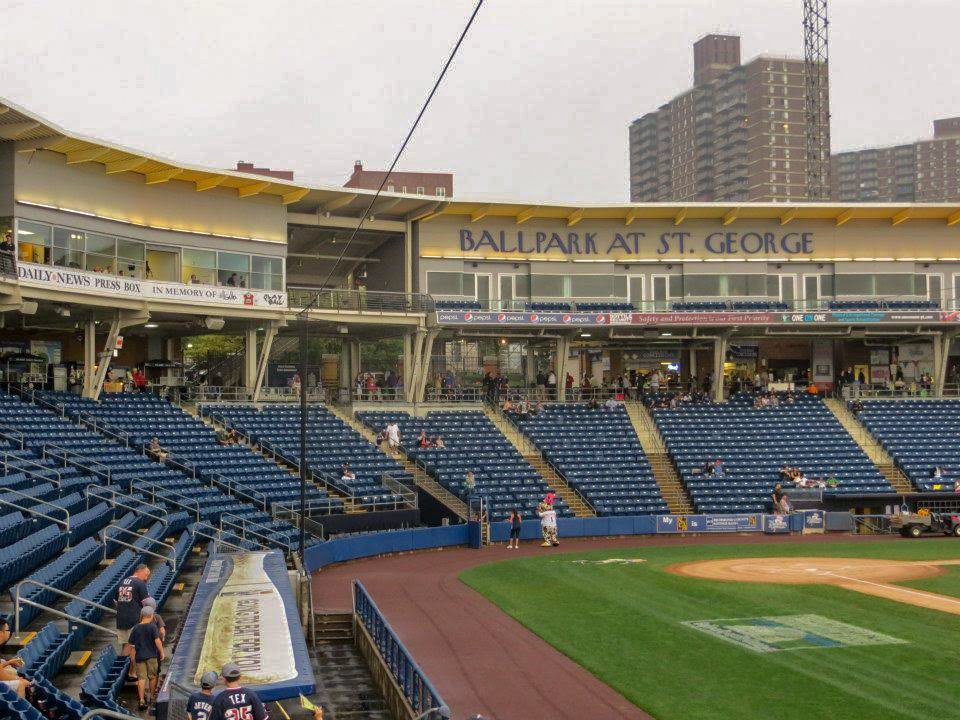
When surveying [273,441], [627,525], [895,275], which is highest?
[895,275]

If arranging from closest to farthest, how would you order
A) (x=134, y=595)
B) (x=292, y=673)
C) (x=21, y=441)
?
(x=292, y=673), (x=134, y=595), (x=21, y=441)

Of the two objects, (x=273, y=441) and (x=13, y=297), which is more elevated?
(x=13, y=297)

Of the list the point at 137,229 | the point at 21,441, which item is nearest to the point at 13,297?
the point at 21,441

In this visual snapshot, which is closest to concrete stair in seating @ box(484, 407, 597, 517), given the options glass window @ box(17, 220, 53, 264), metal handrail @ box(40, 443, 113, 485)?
metal handrail @ box(40, 443, 113, 485)

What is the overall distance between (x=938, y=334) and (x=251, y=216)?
115 feet

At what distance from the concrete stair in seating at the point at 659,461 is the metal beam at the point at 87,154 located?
26.0 metres

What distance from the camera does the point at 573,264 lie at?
52875mm

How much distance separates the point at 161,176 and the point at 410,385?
1516 centimetres

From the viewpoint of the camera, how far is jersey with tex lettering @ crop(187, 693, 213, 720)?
10.9 metres

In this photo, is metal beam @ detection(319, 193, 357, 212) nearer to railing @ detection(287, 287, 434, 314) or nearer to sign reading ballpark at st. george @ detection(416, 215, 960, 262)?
railing @ detection(287, 287, 434, 314)

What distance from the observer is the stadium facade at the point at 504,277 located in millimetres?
41031

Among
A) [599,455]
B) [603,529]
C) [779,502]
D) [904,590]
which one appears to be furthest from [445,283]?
[904,590]

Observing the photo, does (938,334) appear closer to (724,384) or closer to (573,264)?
(724,384)

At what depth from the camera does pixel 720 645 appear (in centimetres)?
2094
